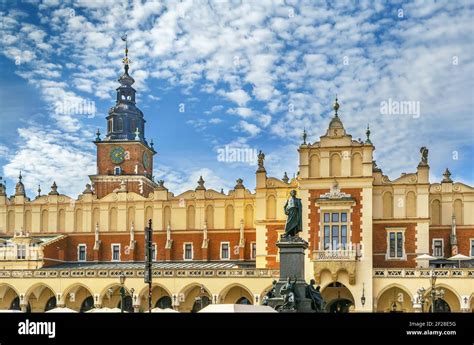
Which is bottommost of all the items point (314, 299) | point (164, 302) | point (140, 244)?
point (164, 302)

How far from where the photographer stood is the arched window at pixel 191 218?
60531 millimetres

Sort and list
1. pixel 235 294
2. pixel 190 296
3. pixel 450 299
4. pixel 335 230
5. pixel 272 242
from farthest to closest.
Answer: pixel 272 242
pixel 190 296
pixel 235 294
pixel 335 230
pixel 450 299

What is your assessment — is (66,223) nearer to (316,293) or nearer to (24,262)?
(24,262)

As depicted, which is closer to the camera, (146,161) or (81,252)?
(81,252)

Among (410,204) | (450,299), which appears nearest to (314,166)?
(410,204)

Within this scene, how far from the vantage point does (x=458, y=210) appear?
5406 cm

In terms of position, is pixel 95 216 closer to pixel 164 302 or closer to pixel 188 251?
pixel 188 251

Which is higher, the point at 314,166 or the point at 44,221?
the point at 314,166

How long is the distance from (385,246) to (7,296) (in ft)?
89.2
